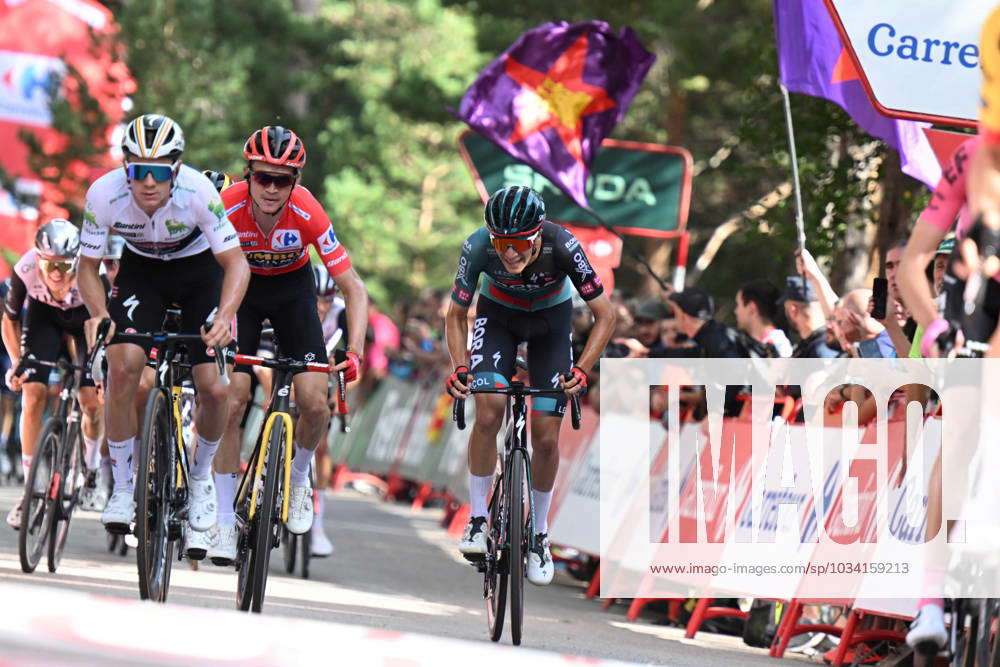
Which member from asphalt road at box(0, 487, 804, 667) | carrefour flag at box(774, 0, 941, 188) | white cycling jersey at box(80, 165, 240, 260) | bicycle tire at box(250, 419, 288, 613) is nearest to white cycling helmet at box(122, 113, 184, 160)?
white cycling jersey at box(80, 165, 240, 260)

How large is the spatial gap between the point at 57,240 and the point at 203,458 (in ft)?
8.91

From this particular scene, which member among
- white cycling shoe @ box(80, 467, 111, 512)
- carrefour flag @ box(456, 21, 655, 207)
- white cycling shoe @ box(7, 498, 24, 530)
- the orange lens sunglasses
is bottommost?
white cycling shoe @ box(7, 498, 24, 530)

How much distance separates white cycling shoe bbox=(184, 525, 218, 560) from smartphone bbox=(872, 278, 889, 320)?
3.37 meters

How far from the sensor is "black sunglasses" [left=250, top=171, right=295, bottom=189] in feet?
30.1

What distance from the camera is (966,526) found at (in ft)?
22.5

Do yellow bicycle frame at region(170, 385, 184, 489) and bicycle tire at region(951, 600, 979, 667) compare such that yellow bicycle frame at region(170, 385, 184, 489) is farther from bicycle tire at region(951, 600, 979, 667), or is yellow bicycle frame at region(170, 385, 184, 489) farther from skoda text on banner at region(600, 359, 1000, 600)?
bicycle tire at region(951, 600, 979, 667)

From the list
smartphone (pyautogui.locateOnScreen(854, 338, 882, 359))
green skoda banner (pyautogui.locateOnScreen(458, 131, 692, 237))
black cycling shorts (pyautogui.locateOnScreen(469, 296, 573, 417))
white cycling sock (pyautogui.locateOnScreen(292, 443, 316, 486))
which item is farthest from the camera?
green skoda banner (pyautogui.locateOnScreen(458, 131, 692, 237))

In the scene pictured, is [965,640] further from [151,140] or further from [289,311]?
[151,140]

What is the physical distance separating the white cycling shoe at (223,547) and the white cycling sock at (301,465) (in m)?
0.43

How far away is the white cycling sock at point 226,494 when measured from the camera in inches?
366

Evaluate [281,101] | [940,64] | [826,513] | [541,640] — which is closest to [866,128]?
[940,64]

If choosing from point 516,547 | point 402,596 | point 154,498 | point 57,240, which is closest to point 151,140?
point 154,498

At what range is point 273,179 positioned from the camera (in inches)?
362

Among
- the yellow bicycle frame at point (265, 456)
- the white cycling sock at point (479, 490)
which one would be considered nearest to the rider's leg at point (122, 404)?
the yellow bicycle frame at point (265, 456)
